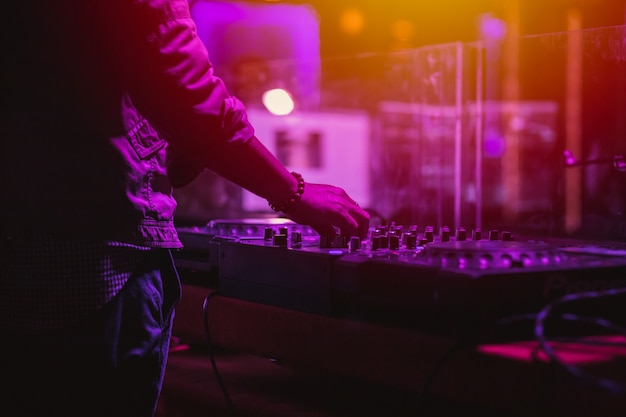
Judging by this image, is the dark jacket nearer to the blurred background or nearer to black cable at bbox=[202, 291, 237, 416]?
black cable at bbox=[202, 291, 237, 416]

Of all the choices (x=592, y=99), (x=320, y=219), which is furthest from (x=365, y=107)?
(x=320, y=219)

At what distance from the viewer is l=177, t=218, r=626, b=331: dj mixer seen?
76 centimetres

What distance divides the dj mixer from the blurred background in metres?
0.57

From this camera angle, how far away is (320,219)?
39.6 inches

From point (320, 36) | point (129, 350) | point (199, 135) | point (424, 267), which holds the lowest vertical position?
point (129, 350)

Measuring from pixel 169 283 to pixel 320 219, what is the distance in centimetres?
22

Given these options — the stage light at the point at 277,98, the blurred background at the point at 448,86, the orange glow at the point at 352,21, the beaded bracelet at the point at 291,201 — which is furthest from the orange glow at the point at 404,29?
the beaded bracelet at the point at 291,201

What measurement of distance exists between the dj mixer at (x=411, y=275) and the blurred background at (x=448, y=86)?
22.4 inches

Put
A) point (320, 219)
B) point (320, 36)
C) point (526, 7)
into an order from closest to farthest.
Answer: point (320, 219)
point (526, 7)
point (320, 36)

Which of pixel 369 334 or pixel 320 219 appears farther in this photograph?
pixel 320 219

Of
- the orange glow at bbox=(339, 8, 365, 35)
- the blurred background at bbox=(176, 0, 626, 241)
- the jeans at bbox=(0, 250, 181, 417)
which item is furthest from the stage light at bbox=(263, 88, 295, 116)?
the jeans at bbox=(0, 250, 181, 417)

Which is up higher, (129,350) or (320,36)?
(320,36)

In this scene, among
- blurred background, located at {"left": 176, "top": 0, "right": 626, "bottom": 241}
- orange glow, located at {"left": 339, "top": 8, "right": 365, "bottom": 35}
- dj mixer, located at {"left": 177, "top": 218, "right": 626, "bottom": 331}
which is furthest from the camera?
orange glow, located at {"left": 339, "top": 8, "right": 365, "bottom": 35}

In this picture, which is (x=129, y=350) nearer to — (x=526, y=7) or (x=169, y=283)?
(x=169, y=283)
